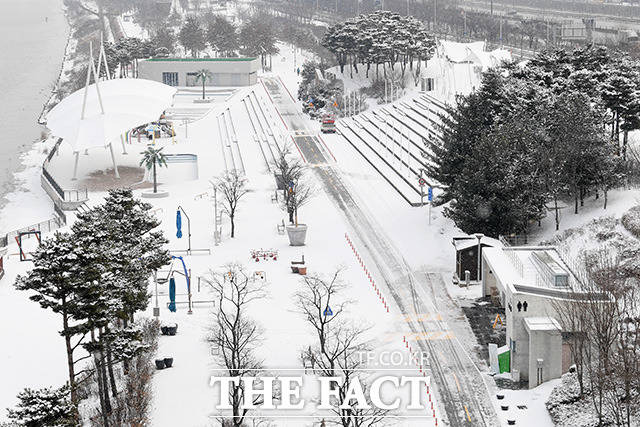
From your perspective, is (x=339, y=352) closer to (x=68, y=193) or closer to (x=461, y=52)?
(x=68, y=193)

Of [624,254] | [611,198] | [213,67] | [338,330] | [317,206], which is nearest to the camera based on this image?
[338,330]

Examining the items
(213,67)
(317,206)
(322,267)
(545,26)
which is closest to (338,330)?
(322,267)

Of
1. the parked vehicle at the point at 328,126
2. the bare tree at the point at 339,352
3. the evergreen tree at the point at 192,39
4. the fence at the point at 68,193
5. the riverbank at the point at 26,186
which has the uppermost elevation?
the evergreen tree at the point at 192,39

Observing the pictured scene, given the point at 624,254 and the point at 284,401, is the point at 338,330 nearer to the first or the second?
the point at 284,401

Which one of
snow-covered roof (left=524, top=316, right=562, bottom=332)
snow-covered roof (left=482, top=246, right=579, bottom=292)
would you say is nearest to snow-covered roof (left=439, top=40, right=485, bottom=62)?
snow-covered roof (left=482, top=246, right=579, bottom=292)

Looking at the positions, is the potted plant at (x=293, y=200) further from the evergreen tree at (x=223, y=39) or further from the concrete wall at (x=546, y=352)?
the evergreen tree at (x=223, y=39)

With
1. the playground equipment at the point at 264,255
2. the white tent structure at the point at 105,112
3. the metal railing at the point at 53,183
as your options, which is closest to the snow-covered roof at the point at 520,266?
the playground equipment at the point at 264,255
